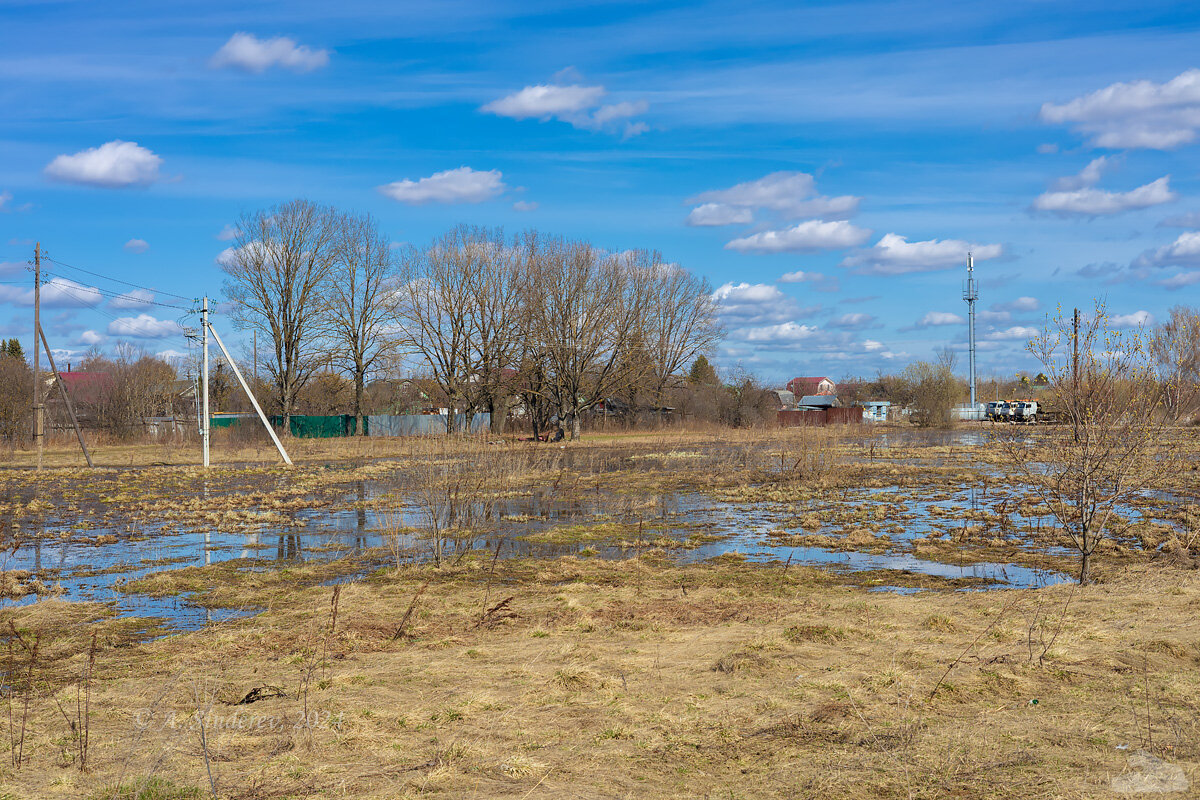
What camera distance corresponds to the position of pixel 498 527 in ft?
56.1

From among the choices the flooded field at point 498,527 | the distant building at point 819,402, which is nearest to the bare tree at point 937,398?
the distant building at point 819,402

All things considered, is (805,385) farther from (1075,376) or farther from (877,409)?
(1075,376)

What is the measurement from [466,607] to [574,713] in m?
4.10

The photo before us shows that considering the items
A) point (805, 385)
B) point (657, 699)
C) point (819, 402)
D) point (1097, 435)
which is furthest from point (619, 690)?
point (805, 385)

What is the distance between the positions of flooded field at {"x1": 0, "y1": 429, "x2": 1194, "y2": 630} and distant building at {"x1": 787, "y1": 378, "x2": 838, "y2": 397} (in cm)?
9508

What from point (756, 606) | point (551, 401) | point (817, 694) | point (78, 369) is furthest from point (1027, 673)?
point (78, 369)

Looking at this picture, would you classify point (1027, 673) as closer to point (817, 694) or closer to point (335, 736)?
point (817, 694)

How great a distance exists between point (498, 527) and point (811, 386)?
11300 centimetres

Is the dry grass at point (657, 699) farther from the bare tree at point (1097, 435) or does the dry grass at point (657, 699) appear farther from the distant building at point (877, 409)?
the distant building at point (877, 409)

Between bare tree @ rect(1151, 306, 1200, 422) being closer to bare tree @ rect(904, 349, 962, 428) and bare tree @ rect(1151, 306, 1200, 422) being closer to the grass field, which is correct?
the grass field

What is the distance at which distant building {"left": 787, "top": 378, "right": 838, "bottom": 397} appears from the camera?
120125 millimetres

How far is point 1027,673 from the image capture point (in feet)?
21.9

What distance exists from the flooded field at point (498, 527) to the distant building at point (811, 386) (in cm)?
9508

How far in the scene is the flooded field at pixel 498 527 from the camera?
12.5 metres
